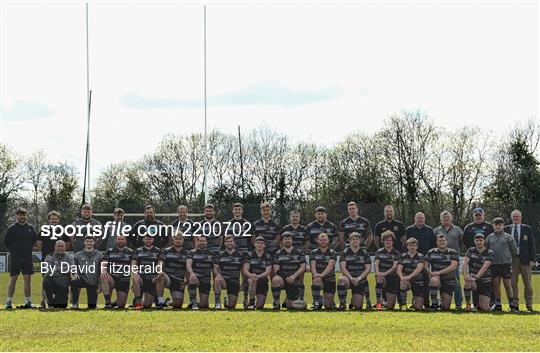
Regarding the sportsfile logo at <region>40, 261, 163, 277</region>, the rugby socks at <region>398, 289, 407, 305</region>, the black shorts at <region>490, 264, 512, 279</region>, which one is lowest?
the rugby socks at <region>398, 289, 407, 305</region>

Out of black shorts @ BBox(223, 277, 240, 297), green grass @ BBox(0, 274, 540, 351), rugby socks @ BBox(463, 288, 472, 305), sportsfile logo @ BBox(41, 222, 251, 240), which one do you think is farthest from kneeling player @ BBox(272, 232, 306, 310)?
rugby socks @ BBox(463, 288, 472, 305)

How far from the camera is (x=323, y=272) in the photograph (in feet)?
51.7

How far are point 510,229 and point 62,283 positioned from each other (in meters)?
8.69

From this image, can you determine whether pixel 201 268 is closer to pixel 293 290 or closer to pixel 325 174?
pixel 293 290

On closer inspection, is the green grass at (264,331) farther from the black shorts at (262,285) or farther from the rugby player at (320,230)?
the rugby player at (320,230)

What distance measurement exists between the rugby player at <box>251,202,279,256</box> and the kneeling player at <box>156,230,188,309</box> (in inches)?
56.0

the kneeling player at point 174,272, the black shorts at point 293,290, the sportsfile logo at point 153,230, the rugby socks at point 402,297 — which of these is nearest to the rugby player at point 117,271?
the sportsfile logo at point 153,230

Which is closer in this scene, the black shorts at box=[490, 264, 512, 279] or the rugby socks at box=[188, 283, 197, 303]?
the black shorts at box=[490, 264, 512, 279]

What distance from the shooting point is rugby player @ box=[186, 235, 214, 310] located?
1596 cm

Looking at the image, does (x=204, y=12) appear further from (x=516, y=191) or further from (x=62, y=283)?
(x=516, y=191)

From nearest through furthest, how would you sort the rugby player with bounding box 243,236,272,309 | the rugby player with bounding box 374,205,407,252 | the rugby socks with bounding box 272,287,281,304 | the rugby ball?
the rugby ball < the rugby socks with bounding box 272,287,281,304 < the rugby player with bounding box 243,236,272,309 < the rugby player with bounding box 374,205,407,252

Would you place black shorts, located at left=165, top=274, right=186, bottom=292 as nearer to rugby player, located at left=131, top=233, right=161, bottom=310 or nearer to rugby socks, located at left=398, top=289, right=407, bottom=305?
rugby player, located at left=131, top=233, right=161, bottom=310

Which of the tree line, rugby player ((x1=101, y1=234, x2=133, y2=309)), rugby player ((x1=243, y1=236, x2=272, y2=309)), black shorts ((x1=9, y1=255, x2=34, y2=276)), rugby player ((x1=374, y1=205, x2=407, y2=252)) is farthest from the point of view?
the tree line

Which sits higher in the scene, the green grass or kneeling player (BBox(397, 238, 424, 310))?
kneeling player (BBox(397, 238, 424, 310))
